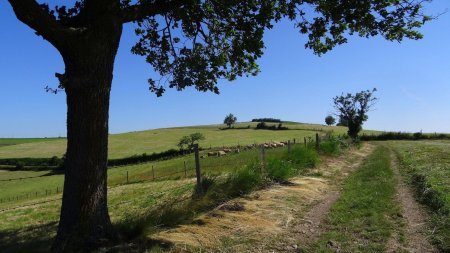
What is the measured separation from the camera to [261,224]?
8.65 metres

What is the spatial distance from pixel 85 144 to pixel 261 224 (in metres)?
3.63

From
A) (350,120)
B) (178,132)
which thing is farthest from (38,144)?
(350,120)

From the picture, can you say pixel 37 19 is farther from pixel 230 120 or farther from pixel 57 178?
pixel 230 120

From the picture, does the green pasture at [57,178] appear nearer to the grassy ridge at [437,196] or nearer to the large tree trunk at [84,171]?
the grassy ridge at [437,196]

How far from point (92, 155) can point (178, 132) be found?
422 feet

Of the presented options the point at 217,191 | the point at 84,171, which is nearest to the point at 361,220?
the point at 217,191

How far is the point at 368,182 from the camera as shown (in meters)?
14.4

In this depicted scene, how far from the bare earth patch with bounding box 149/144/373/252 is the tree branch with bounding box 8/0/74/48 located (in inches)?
140

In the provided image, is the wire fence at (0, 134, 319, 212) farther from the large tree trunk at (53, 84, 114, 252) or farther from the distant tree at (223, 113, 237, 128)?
the distant tree at (223, 113, 237, 128)

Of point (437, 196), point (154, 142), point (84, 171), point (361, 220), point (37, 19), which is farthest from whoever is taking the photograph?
point (154, 142)

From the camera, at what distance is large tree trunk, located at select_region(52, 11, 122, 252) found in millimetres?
7066

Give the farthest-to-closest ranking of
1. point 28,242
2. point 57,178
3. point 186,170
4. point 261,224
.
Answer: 1. point 57,178
2. point 186,170
3. point 28,242
4. point 261,224

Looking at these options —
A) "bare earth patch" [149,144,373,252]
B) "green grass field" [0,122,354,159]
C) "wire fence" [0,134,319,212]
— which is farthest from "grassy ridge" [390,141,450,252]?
"green grass field" [0,122,354,159]

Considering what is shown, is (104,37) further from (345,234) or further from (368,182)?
(368,182)
